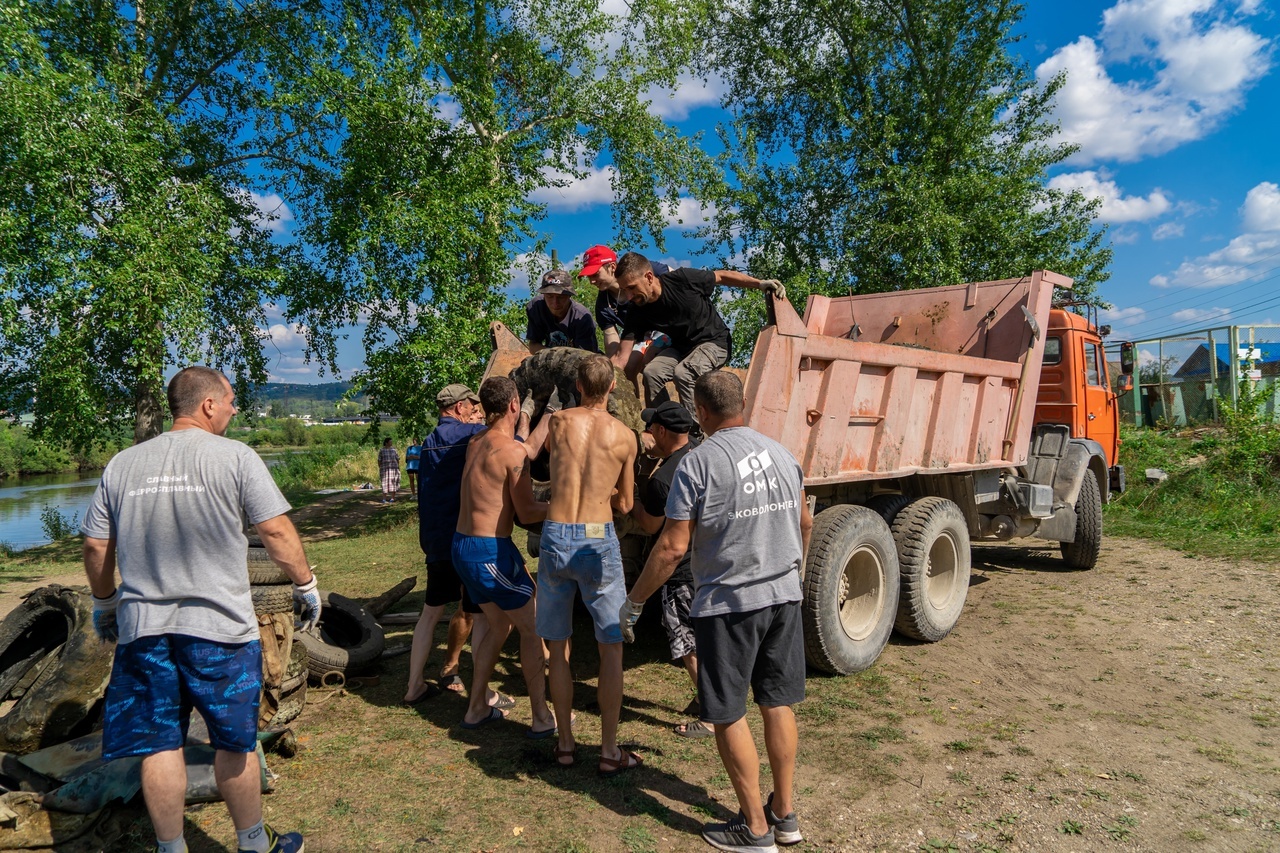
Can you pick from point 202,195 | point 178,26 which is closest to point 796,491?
point 202,195

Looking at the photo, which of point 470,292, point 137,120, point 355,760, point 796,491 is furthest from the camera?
point 470,292

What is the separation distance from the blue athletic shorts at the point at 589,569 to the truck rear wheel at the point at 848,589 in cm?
150

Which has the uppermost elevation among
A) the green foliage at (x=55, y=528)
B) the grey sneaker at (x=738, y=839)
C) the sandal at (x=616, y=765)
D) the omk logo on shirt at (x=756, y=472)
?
the omk logo on shirt at (x=756, y=472)

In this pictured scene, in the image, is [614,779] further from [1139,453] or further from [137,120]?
[1139,453]

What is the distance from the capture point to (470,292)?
11969 millimetres

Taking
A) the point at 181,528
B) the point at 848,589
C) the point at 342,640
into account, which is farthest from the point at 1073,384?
the point at 181,528

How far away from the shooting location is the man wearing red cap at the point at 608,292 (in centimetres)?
464

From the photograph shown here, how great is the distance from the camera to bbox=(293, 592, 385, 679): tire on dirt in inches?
184

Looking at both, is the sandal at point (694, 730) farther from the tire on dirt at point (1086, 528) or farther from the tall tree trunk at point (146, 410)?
the tall tree trunk at point (146, 410)

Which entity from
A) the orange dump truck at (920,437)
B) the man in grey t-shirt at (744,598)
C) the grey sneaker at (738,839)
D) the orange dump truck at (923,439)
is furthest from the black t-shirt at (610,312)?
the grey sneaker at (738,839)

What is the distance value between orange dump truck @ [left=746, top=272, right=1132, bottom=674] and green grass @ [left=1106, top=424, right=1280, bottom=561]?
5.07ft

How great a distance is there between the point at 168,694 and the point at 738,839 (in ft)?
6.92

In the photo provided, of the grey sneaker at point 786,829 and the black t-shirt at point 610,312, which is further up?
the black t-shirt at point 610,312

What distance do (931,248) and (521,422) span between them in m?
12.6
